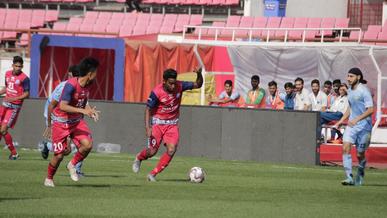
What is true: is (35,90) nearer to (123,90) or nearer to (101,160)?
(123,90)

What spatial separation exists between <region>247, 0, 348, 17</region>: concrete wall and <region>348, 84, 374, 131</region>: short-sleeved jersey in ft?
85.0

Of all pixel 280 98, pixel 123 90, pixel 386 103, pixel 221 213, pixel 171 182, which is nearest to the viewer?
pixel 221 213

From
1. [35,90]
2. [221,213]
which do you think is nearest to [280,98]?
[35,90]

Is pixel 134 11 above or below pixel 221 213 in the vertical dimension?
above

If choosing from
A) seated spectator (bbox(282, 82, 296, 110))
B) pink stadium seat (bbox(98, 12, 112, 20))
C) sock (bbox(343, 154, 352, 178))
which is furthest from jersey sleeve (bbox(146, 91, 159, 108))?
pink stadium seat (bbox(98, 12, 112, 20))

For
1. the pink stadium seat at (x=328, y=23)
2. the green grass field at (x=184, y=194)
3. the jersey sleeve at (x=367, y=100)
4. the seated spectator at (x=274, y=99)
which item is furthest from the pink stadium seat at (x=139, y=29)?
the jersey sleeve at (x=367, y=100)

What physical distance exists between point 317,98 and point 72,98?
12.6 meters

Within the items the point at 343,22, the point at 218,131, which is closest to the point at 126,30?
the point at 343,22

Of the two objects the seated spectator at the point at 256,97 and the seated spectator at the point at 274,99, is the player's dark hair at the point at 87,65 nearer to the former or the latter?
the seated spectator at the point at 256,97

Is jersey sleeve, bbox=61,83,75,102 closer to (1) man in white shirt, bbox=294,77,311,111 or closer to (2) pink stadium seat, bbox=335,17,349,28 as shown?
(1) man in white shirt, bbox=294,77,311,111

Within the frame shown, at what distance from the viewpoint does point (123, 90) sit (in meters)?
33.2

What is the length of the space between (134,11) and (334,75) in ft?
57.8

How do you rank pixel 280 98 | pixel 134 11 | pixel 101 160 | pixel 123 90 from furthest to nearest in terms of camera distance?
1. pixel 134 11
2. pixel 123 90
3. pixel 280 98
4. pixel 101 160

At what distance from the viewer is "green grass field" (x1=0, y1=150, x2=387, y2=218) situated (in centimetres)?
1389
